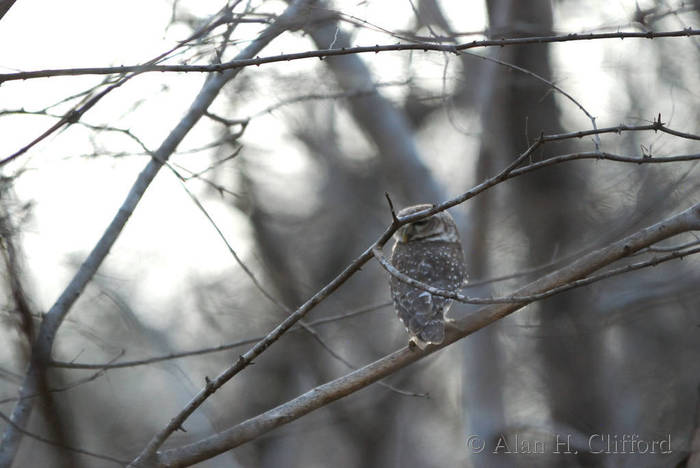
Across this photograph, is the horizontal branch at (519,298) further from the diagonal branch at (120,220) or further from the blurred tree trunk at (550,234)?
the blurred tree trunk at (550,234)

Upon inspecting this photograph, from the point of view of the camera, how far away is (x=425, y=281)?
5.36 meters

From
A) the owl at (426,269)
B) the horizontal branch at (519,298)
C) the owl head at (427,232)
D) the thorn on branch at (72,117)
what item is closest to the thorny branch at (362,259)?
the horizontal branch at (519,298)

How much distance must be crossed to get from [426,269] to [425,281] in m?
0.11

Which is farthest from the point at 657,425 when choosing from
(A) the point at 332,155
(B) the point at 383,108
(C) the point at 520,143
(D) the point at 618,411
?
(A) the point at 332,155

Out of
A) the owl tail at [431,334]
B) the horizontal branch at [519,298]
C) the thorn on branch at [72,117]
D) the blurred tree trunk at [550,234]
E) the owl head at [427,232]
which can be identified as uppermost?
the blurred tree trunk at [550,234]

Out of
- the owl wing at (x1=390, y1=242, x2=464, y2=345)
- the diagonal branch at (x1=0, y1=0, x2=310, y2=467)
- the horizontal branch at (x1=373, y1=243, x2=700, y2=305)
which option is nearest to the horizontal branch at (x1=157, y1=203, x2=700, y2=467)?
the horizontal branch at (x1=373, y1=243, x2=700, y2=305)

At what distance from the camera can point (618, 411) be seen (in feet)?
29.1

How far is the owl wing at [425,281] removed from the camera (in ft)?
15.0

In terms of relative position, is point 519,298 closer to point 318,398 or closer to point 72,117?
point 318,398

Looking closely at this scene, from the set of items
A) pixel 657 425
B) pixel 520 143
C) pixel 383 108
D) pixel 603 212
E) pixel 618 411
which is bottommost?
A: pixel 657 425

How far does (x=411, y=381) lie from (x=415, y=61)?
6.21 metres

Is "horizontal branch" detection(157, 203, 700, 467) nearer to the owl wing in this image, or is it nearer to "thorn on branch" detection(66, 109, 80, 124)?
the owl wing

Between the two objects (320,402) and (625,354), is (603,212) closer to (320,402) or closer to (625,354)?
(625,354)

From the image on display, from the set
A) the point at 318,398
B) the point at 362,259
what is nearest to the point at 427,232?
the point at 318,398
